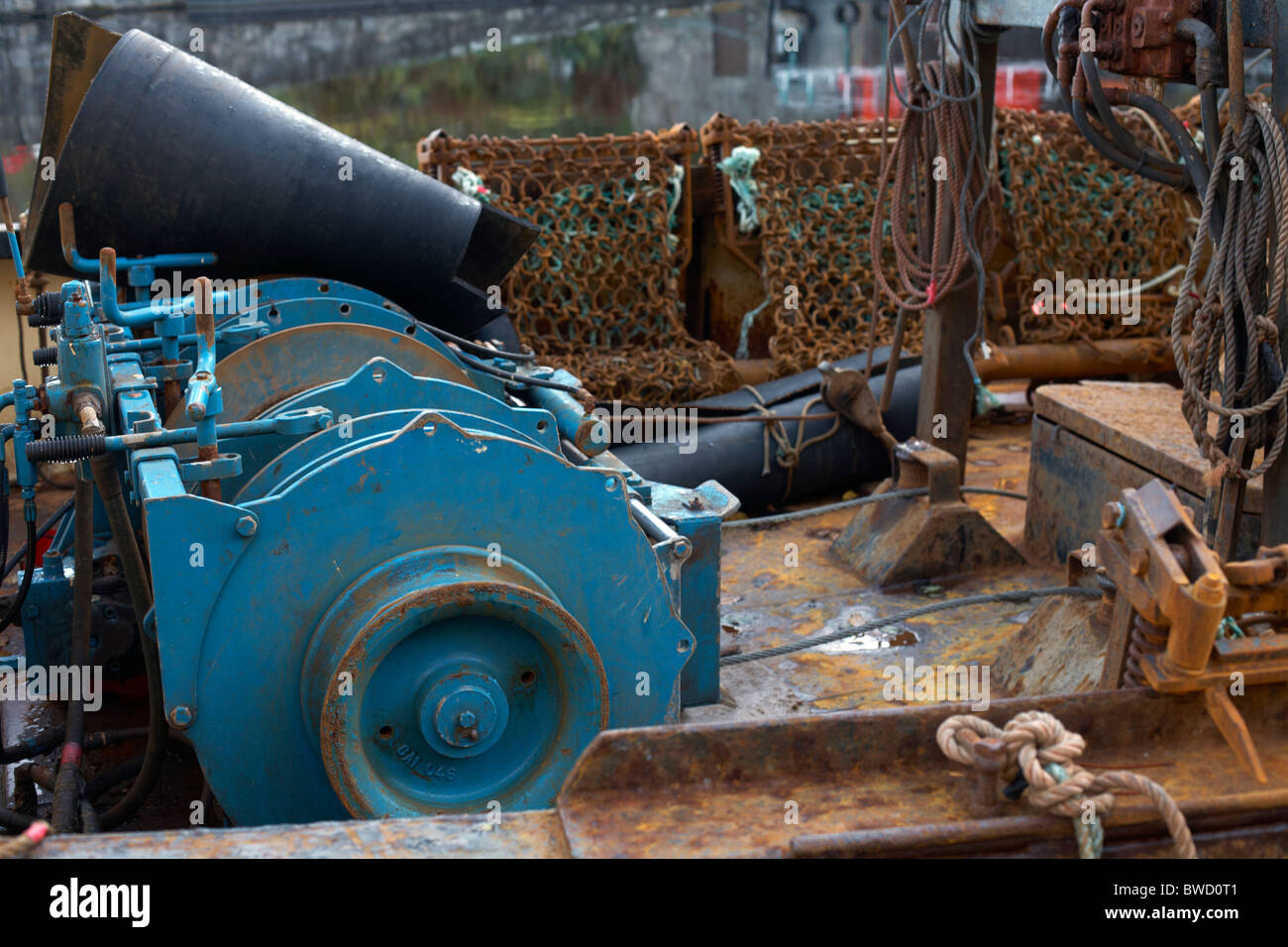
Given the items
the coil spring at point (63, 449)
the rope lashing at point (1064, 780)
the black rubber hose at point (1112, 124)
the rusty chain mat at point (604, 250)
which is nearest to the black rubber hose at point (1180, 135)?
the black rubber hose at point (1112, 124)

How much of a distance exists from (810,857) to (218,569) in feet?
4.06

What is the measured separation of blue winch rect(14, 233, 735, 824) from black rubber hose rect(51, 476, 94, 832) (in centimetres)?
19

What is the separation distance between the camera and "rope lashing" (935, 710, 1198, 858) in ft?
5.64

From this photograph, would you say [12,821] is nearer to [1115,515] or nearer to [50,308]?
[50,308]

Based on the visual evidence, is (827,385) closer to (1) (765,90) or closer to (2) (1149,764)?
(2) (1149,764)

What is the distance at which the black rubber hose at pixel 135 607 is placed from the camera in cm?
266

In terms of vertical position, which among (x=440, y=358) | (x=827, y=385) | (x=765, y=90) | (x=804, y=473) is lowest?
(x=804, y=473)

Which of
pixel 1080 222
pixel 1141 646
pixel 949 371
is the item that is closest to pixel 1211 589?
pixel 1141 646

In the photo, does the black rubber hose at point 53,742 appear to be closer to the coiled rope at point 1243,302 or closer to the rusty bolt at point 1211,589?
the rusty bolt at point 1211,589

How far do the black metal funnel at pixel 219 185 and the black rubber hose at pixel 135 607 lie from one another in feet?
4.61

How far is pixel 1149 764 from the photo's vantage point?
199 centimetres

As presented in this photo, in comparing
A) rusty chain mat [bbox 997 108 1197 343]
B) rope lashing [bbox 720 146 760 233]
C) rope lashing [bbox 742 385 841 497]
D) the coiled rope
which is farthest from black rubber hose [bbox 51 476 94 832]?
rusty chain mat [bbox 997 108 1197 343]

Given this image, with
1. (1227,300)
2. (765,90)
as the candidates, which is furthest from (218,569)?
(765,90)

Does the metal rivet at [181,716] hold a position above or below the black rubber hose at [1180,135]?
below
